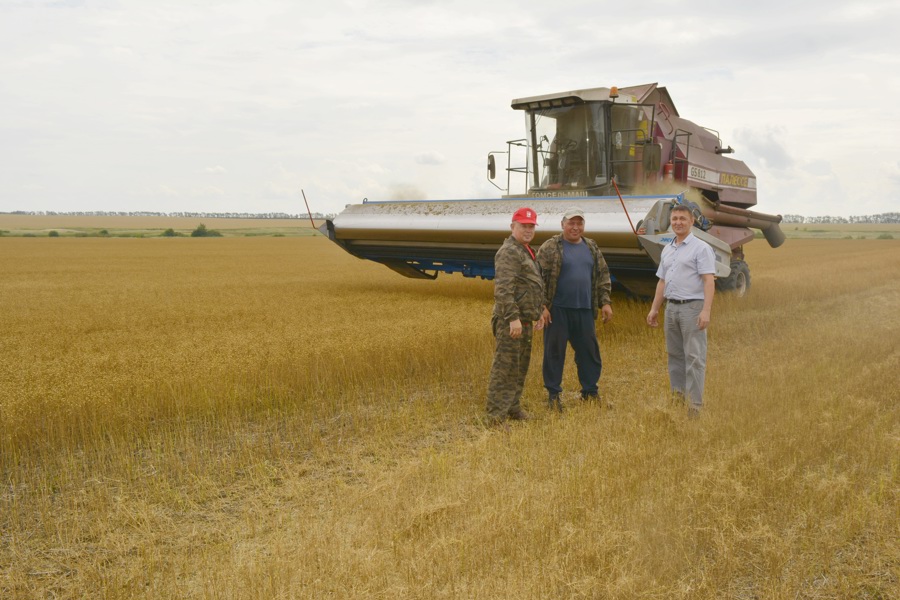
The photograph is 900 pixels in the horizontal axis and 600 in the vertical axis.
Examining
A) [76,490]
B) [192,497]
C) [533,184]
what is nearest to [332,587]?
[192,497]

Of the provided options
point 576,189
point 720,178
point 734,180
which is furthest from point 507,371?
point 734,180

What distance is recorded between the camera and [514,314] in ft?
17.5

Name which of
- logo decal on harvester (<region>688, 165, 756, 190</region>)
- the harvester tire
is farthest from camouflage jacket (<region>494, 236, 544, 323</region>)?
the harvester tire

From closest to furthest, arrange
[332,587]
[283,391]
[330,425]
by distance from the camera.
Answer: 1. [332,587]
2. [330,425]
3. [283,391]

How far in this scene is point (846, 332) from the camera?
30.1 ft

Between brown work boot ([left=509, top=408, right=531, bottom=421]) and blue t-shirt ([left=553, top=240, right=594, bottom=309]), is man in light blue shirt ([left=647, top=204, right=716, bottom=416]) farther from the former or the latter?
brown work boot ([left=509, top=408, right=531, bottom=421])

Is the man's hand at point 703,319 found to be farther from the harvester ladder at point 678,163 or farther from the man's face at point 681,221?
the harvester ladder at point 678,163

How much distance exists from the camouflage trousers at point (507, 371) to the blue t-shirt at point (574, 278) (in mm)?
477

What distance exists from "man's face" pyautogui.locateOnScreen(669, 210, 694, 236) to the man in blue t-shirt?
27.9 inches

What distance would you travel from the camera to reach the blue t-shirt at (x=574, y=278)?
582 centimetres

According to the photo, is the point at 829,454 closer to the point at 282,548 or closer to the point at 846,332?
the point at 282,548

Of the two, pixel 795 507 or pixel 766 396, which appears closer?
pixel 795 507

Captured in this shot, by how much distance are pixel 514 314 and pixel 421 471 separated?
1.55m

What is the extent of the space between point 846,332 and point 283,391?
6.87 m
